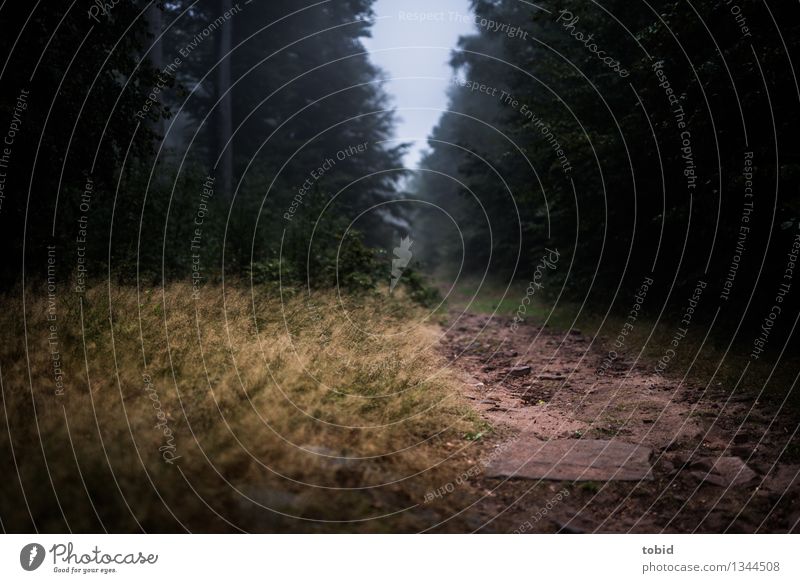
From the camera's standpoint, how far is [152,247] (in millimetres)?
9703

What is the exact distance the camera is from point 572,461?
455 cm

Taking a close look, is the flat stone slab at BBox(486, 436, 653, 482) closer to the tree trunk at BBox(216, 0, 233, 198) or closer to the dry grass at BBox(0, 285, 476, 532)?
the dry grass at BBox(0, 285, 476, 532)

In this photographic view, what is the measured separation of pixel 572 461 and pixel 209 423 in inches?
138

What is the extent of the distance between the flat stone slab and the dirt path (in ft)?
0.03

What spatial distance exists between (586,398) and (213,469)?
5.08 m

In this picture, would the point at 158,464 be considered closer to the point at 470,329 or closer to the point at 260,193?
the point at 470,329

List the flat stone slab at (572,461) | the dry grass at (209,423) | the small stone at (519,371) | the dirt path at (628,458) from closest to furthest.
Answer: the dry grass at (209,423) < the dirt path at (628,458) < the flat stone slab at (572,461) < the small stone at (519,371)

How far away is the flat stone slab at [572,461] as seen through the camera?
428 centimetres

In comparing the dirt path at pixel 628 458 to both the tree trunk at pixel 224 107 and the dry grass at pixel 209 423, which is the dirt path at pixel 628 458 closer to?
the dry grass at pixel 209 423

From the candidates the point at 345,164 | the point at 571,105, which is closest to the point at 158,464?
the point at 571,105
